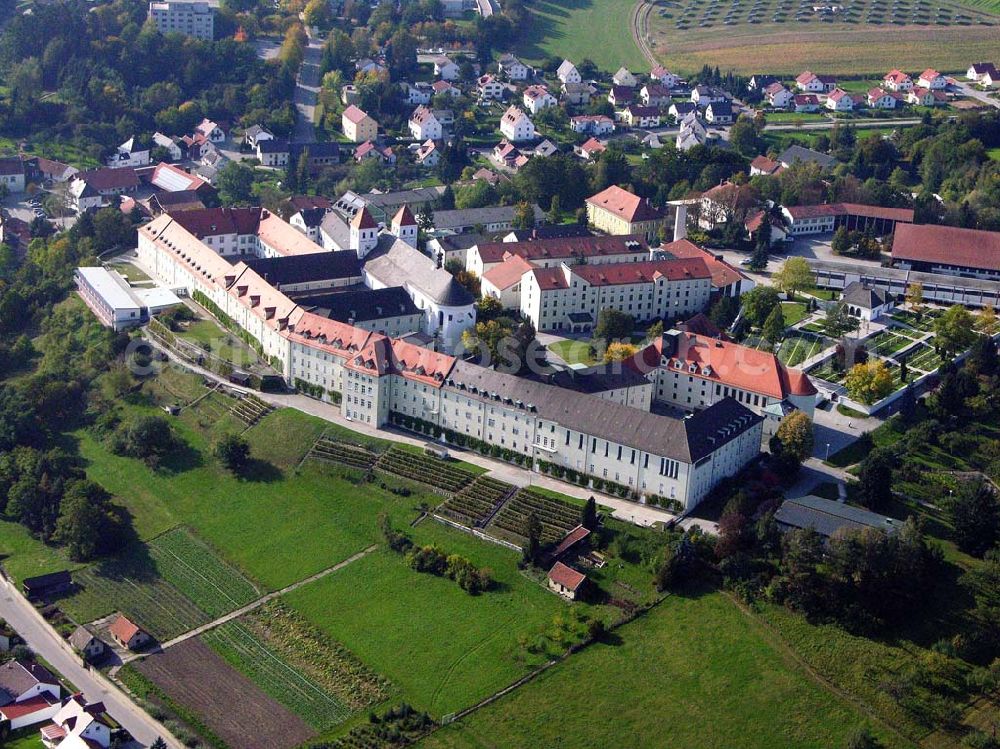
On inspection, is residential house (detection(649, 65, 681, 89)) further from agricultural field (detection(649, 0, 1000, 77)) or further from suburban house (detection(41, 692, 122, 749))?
suburban house (detection(41, 692, 122, 749))

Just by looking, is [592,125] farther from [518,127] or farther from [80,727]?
[80,727]

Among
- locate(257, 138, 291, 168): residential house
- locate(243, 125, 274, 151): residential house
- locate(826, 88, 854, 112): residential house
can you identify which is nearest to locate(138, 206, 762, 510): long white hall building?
locate(257, 138, 291, 168): residential house

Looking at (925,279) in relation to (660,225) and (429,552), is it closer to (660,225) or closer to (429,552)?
(660,225)

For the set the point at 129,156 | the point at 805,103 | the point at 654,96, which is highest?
the point at 805,103

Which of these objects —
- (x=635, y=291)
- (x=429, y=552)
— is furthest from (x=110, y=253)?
(x=429, y=552)

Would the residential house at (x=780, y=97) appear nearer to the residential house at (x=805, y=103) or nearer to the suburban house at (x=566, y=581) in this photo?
the residential house at (x=805, y=103)

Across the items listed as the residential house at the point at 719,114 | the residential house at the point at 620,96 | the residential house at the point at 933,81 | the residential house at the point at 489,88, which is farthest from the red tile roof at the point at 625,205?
the residential house at the point at 933,81

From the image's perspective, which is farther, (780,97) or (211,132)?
(780,97)

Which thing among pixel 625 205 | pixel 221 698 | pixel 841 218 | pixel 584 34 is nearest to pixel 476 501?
pixel 221 698
